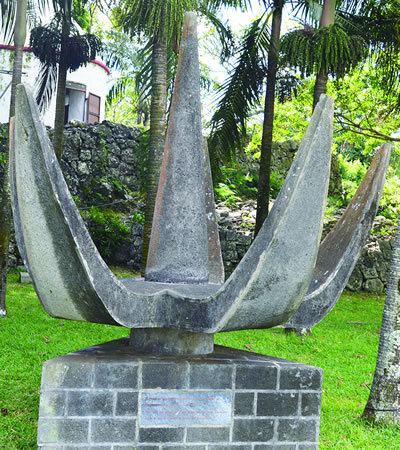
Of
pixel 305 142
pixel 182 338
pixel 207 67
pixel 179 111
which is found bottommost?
pixel 182 338

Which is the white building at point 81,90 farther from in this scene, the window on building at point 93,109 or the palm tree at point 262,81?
the palm tree at point 262,81

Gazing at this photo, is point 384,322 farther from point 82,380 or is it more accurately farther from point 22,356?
point 22,356

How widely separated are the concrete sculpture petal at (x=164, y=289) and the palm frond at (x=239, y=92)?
6.29 metres

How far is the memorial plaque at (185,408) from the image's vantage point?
3.48 metres

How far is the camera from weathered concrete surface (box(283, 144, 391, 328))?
3.84m

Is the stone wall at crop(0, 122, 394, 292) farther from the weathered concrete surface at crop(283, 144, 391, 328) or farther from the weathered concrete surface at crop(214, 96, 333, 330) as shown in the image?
the weathered concrete surface at crop(214, 96, 333, 330)

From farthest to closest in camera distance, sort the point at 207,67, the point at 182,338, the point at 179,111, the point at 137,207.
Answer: the point at 207,67 < the point at 137,207 < the point at 179,111 < the point at 182,338

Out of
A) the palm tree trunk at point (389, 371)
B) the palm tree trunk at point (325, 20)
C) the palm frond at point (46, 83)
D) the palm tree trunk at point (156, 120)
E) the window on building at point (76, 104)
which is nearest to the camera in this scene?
the palm tree trunk at point (389, 371)

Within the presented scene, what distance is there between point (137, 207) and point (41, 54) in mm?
5121

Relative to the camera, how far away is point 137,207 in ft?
50.0

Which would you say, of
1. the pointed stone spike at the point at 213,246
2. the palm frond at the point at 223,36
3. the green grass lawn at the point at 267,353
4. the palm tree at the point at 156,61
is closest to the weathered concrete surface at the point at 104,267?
the pointed stone spike at the point at 213,246

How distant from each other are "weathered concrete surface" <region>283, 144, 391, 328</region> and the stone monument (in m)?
0.36

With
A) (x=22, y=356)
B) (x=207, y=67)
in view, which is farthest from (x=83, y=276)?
(x=207, y=67)

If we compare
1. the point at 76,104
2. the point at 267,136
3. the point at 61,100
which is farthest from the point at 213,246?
the point at 76,104
